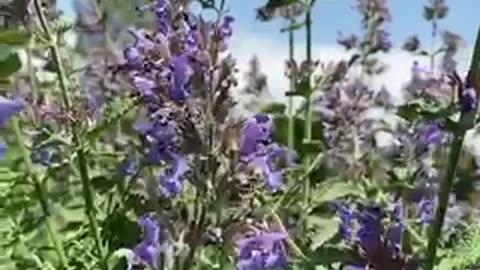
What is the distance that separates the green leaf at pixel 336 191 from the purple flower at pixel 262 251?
0.40 metres

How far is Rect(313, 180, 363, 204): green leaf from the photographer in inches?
125

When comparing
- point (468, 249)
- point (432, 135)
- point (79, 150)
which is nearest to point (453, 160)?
point (468, 249)

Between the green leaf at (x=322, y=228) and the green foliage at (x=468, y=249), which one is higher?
the green foliage at (x=468, y=249)

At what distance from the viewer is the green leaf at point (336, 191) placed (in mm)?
3188

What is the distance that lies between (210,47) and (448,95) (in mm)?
541

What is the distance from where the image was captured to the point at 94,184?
3.44m

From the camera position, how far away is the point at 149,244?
2.66m

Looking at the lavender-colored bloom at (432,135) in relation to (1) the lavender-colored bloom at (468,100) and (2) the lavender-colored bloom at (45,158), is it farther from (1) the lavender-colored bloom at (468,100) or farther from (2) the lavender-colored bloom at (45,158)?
(1) the lavender-colored bloom at (468,100)

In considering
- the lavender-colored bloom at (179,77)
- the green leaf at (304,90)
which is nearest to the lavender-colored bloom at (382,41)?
the green leaf at (304,90)

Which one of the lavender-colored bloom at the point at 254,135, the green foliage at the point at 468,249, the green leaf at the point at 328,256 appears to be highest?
the lavender-colored bloom at the point at 254,135

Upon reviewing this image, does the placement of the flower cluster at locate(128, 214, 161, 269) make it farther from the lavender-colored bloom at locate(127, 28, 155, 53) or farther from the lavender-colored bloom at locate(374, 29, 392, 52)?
the lavender-colored bloom at locate(374, 29, 392, 52)

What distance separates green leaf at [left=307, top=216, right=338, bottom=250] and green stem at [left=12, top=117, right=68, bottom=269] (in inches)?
24.0

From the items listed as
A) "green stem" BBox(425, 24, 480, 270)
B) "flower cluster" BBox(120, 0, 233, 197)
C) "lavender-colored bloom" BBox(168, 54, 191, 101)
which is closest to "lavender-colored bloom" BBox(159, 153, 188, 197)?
"flower cluster" BBox(120, 0, 233, 197)

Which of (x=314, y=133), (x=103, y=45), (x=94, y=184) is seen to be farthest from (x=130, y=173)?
(x=103, y=45)
